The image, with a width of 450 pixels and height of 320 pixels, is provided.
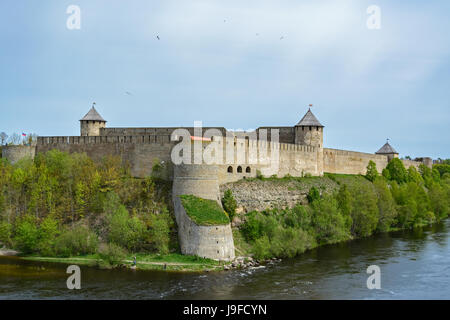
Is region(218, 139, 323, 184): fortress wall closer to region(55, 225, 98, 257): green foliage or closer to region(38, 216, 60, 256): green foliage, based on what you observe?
region(55, 225, 98, 257): green foliage

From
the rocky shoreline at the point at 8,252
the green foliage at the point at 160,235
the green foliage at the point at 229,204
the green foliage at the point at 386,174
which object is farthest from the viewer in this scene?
the green foliage at the point at 386,174

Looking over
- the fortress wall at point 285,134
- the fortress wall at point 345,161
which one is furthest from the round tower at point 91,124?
the fortress wall at point 345,161

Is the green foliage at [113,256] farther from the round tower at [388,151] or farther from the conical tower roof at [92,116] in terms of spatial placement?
the round tower at [388,151]

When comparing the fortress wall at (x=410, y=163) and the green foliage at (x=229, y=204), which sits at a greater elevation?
the fortress wall at (x=410, y=163)

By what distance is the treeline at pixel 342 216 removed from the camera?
21.3 meters

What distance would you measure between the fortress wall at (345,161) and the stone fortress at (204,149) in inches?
2.8

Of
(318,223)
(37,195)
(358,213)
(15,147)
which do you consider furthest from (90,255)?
(358,213)

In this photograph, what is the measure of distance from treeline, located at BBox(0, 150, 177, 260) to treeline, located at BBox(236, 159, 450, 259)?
435cm

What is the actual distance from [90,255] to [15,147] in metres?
9.52

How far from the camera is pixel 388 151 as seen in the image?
43.5 m
